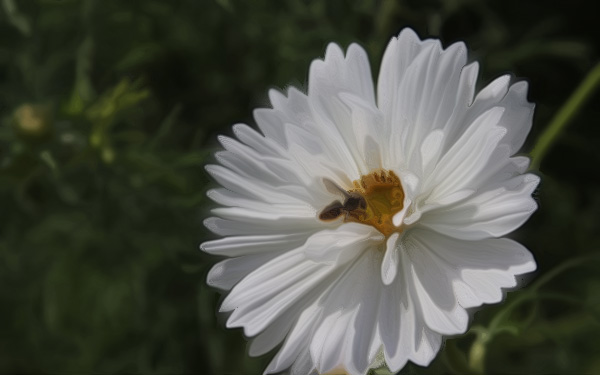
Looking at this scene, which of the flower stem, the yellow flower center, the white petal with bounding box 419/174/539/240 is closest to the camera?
the white petal with bounding box 419/174/539/240

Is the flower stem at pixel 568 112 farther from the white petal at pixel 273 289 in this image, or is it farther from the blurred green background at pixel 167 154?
the white petal at pixel 273 289

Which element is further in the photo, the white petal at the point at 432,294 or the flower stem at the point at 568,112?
the flower stem at the point at 568,112

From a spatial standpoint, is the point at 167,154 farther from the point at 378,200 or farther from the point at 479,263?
the point at 479,263

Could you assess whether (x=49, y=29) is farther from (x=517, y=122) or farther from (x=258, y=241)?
(x=517, y=122)

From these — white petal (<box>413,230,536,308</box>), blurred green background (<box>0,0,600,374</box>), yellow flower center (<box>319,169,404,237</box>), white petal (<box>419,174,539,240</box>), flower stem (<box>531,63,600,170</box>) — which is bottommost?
white petal (<box>413,230,536,308</box>)

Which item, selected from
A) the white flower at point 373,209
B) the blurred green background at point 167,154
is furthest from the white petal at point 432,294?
the blurred green background at point 167,154

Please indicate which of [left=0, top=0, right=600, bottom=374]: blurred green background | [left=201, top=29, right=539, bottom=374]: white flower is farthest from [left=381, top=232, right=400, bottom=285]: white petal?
[left=0, top=0, right=600, bottom=374]: blurred green background

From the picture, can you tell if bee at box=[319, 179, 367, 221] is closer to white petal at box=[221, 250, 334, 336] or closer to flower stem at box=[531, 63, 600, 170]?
white petal at box=[221, 250, 334, 336]
